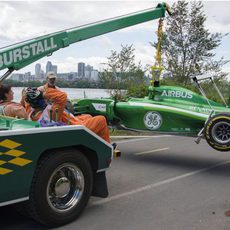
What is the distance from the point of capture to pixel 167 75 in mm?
23594

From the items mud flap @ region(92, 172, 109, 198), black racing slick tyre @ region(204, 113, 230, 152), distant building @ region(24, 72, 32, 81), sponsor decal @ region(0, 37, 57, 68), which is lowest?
mud flap @ region(92, 172, 109, 198)

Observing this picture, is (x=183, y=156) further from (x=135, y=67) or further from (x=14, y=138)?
(x=135, y=67)

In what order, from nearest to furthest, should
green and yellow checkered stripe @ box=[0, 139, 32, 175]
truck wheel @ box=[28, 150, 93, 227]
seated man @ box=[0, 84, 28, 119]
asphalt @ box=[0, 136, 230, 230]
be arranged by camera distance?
green and yellow checkered stripe @ box=[0, 139, 32, 175], truck wheel @ box=[28, 150, 93, 227], asphalt @ box=[0, 136, 230, 230], seated man @ box=[0, 84, 28, 119]

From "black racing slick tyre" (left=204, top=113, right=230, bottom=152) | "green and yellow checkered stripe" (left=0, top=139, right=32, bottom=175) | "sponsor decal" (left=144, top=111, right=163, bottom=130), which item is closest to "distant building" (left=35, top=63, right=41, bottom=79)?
"green and yellow checkered stripe" (left=0, top=139, right=32, bottom=175)

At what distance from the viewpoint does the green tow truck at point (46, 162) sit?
164 inches

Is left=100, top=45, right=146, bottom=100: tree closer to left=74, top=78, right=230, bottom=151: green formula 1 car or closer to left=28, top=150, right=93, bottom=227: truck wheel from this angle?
left=74, top=78, right=230, bottom=151: green formula 1 car

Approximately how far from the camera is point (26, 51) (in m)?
5.21

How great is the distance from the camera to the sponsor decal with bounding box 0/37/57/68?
16.3ft

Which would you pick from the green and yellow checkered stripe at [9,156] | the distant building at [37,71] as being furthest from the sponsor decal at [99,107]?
the green and yellow checkered stripe at [9,156]

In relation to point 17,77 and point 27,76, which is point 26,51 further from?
point 27,76

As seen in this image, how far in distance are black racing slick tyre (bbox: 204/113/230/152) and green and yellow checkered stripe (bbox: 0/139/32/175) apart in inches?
174

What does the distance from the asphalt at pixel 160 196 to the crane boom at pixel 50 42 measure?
6.42ft

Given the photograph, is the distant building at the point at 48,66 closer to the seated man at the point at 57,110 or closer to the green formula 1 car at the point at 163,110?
the seated man at the point at 57,110

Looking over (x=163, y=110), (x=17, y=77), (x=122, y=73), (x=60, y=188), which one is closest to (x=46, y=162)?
(x=60, y=188)
